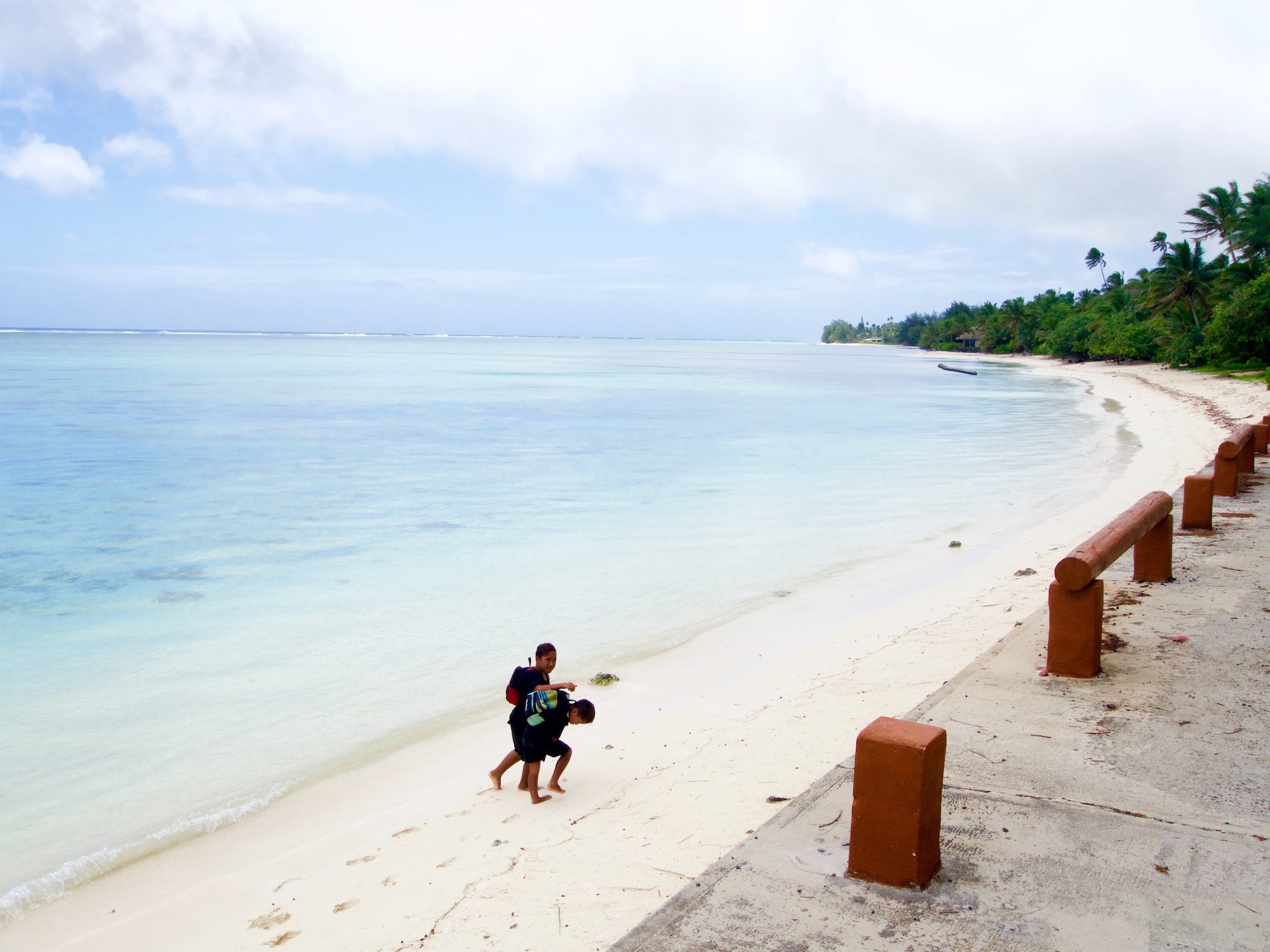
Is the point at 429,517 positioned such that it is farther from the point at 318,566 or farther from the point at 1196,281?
the point at 1196,281

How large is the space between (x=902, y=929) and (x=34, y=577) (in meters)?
13.3

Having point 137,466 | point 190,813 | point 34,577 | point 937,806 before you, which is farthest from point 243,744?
point 137,466

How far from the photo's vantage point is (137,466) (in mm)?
23547

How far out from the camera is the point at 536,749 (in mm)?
5527

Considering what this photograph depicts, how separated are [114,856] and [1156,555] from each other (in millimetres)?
7535

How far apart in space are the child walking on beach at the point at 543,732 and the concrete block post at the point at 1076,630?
2746 mm

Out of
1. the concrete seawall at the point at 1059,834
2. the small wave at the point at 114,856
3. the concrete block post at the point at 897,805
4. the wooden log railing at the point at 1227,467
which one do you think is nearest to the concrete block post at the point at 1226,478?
the wooden log railing at the point at 1227,467

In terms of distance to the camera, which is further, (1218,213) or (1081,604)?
(1218,213)

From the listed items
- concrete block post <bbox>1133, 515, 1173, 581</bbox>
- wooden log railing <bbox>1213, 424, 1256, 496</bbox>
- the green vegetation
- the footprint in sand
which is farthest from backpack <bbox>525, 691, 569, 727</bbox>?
the green vegetation

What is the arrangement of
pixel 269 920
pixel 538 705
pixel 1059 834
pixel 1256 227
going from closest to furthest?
pixel 1059 834, pixel 269 920, pixel 538 705, pixel 1256 227

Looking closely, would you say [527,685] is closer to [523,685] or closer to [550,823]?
[523,685]

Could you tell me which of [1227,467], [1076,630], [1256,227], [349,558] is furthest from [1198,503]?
[1256,227]

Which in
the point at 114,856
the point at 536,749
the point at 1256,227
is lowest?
the point at 114,856

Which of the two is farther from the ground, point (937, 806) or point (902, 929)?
point (937, 806)
